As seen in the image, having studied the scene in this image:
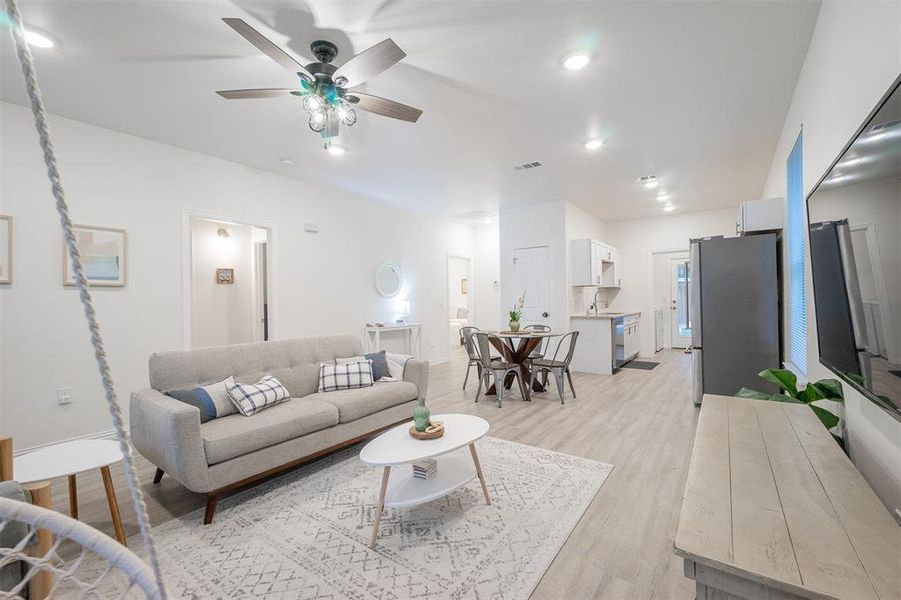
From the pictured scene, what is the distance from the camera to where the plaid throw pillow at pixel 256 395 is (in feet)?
8.59

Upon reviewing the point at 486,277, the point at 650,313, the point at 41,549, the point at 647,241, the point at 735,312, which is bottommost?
the point at 41,549

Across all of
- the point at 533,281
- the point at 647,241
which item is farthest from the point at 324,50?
the point at 647,241

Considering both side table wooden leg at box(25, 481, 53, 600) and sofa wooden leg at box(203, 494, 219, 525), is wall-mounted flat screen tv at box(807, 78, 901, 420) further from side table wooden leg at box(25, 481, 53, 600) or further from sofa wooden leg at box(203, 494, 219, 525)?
sofa wooden leg at box(203, 494, 219, 525)

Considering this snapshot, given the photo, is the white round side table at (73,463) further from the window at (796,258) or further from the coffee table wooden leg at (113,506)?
A: the window at (796,258)

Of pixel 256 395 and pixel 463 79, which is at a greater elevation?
pixel 463 79

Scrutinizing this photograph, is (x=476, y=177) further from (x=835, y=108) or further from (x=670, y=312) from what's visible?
(x=670, y=312)

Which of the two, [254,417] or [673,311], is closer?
[254,417]

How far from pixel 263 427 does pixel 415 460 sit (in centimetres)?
107

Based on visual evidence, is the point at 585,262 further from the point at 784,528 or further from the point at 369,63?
the point at 784,528

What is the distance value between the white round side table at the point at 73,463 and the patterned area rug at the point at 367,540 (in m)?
0.33

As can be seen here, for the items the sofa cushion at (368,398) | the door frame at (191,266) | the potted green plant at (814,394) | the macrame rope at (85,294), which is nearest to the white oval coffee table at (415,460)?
the sofa cushion at (368,398)

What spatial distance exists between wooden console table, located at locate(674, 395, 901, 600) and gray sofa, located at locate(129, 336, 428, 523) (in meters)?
2.22

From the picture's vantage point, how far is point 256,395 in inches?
106

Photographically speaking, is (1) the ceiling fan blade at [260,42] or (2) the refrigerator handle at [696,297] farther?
(2) the refrigerator handle at [696,297]
